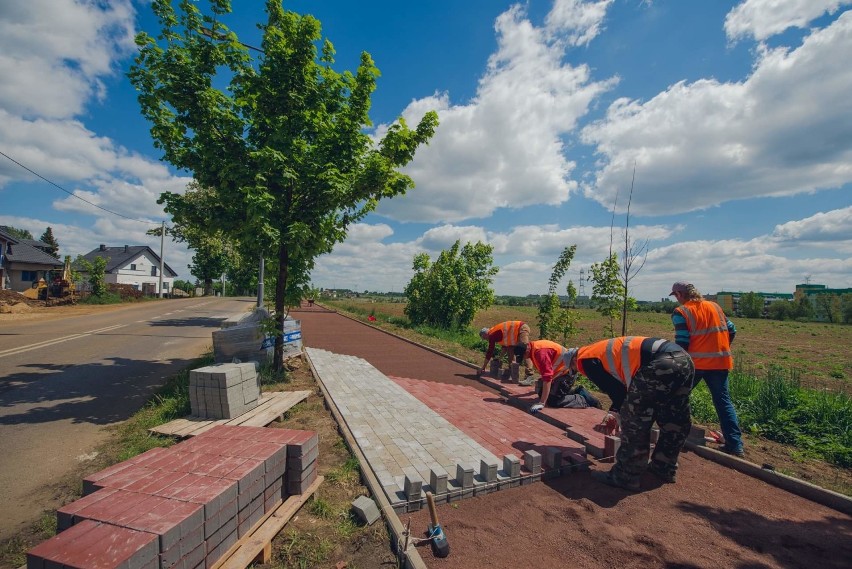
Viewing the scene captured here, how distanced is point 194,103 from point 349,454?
653 cm

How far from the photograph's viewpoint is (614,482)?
4.00 m

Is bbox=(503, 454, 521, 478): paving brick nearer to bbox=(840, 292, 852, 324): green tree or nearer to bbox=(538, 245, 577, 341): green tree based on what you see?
bbox=(538, 245, 577, 341): green tree

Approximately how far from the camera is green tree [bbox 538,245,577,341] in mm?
11219

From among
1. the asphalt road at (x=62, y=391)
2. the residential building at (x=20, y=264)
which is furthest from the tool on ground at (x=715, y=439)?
the residential building at (x=20, y=264)

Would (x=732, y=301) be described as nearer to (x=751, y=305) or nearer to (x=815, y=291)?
(x=751, y=305)

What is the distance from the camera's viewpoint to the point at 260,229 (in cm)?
649

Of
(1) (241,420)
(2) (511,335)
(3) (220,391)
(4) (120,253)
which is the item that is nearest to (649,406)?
(2) (511,335)

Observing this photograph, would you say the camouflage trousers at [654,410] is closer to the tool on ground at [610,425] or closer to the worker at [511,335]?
the tool on ground at [610,425]

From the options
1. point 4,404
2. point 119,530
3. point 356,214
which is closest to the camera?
point 119,530

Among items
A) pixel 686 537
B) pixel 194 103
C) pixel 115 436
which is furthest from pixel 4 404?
pixel 686 537

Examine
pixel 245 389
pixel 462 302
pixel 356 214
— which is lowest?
pixel 245 389

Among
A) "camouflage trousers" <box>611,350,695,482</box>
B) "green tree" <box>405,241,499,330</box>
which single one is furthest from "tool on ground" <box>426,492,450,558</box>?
"green tree" <box>405,241,499,330</box>

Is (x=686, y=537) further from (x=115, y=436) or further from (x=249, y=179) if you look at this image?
(x=249, y=179)

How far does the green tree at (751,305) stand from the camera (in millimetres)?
73688
